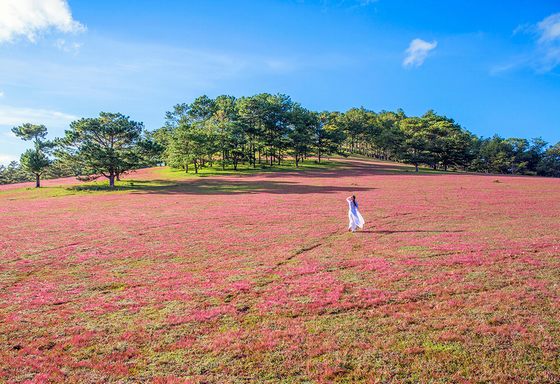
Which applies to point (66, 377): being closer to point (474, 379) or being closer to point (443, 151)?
point (474, 379)

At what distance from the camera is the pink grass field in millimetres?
7625

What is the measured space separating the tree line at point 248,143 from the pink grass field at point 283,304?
4006 centimetres

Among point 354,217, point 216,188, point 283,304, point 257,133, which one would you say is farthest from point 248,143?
point 283,304

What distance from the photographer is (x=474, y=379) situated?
7.06 meters

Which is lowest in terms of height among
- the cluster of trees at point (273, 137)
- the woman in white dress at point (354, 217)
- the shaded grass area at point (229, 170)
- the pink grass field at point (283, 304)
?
the pink grass field at point (283, 304)

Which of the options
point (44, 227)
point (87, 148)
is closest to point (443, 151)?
point (87, 148)

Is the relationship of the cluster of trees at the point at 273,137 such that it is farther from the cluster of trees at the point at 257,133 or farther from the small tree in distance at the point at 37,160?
the small tree in distance at the point at 37,160

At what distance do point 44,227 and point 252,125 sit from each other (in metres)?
68.2

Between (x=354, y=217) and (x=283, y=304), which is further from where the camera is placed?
(x=354, y=217)

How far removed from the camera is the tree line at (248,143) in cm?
5866

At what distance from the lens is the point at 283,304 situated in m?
11.0

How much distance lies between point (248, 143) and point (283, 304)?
77588 mm

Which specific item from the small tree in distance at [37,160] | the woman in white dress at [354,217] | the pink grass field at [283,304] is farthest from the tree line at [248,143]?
the woman in white dress at [354,217]

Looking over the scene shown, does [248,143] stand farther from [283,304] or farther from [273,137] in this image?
[283,304]
